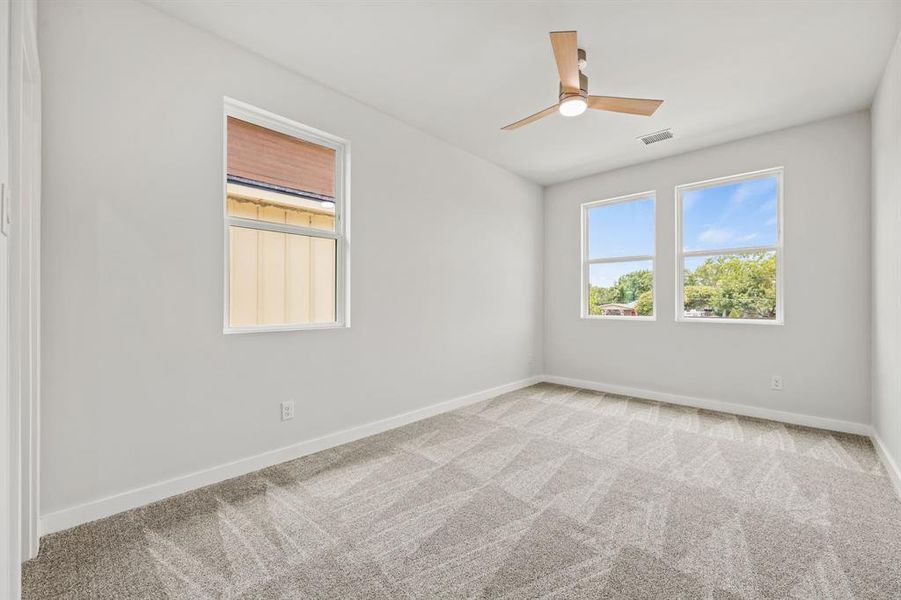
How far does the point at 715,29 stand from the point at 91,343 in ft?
12.3

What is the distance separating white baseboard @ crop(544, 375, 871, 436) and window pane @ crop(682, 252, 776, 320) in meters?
0.85

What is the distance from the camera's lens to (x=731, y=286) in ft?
12.9

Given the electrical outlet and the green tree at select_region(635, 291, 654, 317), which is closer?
the electrical outlet

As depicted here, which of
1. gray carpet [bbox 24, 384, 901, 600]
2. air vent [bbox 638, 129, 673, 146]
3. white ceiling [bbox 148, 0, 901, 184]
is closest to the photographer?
gray carpet [bbox 24, 384, 901, 600]

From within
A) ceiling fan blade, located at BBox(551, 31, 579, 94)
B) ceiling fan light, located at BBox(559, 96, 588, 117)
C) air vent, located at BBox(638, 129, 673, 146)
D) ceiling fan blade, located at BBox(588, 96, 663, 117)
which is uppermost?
air vent, located at BBox(638, 129, 673, 146)

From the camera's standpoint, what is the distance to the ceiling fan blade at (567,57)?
194 centimetres

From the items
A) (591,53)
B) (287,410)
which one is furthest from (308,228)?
(591,53)

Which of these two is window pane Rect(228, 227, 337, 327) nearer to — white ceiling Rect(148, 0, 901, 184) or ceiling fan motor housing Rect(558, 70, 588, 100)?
white ceiling Rect(148, 0, 901, 184)

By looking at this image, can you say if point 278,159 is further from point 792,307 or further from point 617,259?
point 792,307

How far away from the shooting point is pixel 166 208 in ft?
7.21

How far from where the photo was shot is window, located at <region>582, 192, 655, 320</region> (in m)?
4.51

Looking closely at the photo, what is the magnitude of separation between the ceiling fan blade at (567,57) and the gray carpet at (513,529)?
234cm

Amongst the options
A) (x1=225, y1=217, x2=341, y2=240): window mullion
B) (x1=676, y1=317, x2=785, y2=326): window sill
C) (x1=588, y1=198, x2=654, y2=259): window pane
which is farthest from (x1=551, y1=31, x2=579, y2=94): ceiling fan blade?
(x1=676, y1=317, x2=785, y2=326): window sill

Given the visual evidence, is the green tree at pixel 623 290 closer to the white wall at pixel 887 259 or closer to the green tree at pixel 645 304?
the green tree at pixel 645 304
